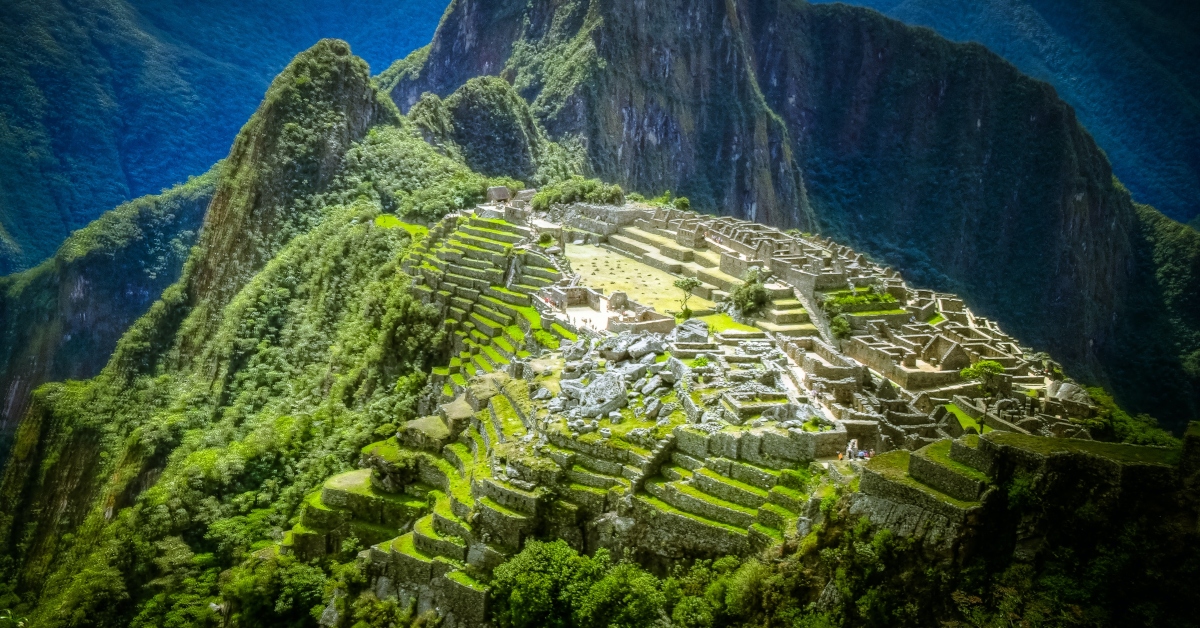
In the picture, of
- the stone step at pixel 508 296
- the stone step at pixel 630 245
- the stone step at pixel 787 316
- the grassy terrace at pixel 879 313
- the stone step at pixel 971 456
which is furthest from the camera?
the stone step at pixel 630 245

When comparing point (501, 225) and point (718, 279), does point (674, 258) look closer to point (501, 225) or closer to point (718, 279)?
point (718, 279)

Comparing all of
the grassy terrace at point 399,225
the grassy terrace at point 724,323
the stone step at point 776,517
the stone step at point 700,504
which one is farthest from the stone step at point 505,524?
the grassy terrace at point 399,225

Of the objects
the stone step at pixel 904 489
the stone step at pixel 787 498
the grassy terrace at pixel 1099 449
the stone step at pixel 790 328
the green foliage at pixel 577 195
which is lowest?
the stone step at pixel 787 498

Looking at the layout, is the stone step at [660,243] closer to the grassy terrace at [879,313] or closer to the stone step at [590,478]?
the grassy terrace at [879,313]

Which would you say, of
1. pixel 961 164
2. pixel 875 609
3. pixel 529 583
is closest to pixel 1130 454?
pixel 875 609

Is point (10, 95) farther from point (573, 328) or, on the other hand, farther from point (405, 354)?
point (573, 328)

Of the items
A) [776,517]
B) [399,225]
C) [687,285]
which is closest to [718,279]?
[687,285]
